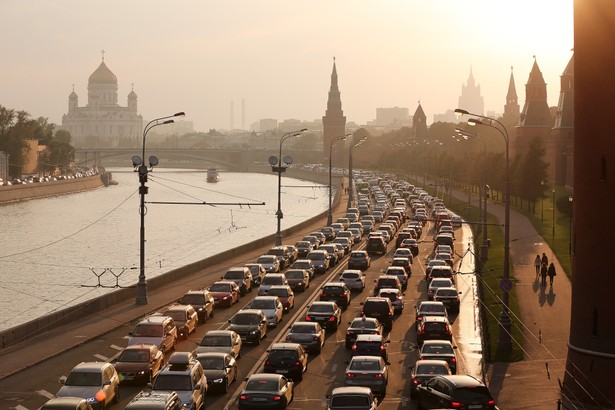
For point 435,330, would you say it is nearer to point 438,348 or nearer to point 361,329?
point 361,329

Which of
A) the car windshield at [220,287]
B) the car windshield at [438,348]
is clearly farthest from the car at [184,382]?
the car windshield at [220,287]

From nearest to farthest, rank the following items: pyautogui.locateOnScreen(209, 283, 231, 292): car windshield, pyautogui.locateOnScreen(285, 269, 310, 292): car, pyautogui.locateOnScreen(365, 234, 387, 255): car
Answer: pyautogui.locateOnScreen(209, 283, 231, 292): car windshield → pyautogui.locateOnScreen(285, 269, 310, 292): car → pyautogui.locateOnScreen(365, 234, 387, 255): car

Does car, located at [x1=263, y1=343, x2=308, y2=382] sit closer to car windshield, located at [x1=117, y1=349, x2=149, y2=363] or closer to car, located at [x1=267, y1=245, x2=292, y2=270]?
car windshield, located at [x1=117, y1=349, x2=149, y2=363]

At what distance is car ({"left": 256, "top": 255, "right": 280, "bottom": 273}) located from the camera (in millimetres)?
52094

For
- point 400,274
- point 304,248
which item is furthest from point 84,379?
point 304,248

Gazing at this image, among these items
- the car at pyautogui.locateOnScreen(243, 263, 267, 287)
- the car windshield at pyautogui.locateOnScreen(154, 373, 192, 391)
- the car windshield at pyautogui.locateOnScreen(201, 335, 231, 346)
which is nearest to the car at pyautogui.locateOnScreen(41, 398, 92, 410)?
the car windshield at pyautogui.locateOnScreen(154, 373, 192, 391)

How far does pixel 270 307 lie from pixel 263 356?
18.1 ft

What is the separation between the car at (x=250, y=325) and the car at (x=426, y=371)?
7928 mm

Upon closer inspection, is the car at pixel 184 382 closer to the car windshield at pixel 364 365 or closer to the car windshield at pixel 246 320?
the car windshield at pixel 364 365

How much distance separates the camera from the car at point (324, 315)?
36.2 meters

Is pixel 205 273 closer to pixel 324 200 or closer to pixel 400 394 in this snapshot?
pixel 400 394

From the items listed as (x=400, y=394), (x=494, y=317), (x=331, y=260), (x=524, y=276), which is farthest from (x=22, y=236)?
(x=400, y=394)

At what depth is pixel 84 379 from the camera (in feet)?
81.4

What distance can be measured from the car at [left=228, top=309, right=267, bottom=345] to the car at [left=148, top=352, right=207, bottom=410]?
26.7ft
